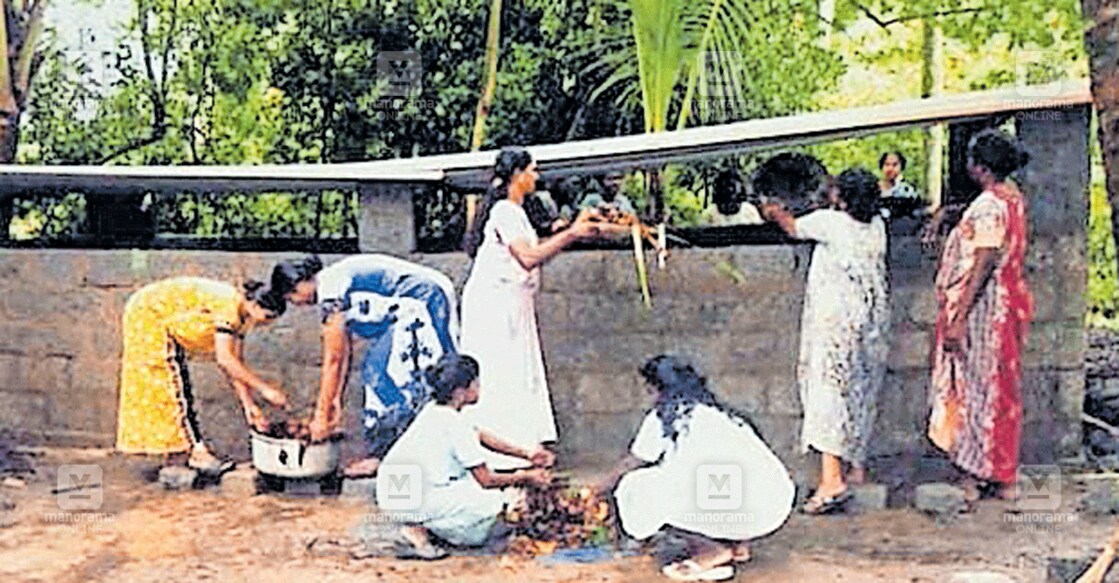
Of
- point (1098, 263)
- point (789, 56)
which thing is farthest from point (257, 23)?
point (1098, 263)

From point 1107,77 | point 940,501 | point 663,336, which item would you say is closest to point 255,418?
point 663,336

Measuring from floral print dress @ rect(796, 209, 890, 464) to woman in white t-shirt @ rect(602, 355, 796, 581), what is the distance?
3.45 feet

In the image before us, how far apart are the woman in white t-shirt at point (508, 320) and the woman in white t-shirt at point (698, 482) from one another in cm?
95

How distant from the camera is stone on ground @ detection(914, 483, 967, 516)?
19.6 ft

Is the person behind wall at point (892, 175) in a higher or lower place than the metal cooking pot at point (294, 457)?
higher

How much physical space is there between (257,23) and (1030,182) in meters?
4.50

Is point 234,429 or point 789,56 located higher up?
point 789,56

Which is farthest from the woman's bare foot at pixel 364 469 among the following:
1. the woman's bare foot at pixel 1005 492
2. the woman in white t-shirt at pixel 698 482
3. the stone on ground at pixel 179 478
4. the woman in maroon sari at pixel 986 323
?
the woman's bare foot at pixel 1005 492

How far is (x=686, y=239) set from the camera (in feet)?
22.7

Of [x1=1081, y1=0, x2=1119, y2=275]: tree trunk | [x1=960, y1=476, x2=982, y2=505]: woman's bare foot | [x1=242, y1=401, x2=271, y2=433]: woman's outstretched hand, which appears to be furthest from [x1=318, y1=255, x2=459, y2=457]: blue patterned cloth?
[x1=1081, y1=0, x2=1119, y2=275]: tree trunk

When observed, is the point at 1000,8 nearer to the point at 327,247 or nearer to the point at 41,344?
the point at 327,247

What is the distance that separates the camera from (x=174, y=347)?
6.45 m

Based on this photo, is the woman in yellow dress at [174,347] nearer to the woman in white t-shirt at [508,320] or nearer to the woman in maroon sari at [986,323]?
the woman in white t-shirt at [508,320]

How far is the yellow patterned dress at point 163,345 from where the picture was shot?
6.40 meters
